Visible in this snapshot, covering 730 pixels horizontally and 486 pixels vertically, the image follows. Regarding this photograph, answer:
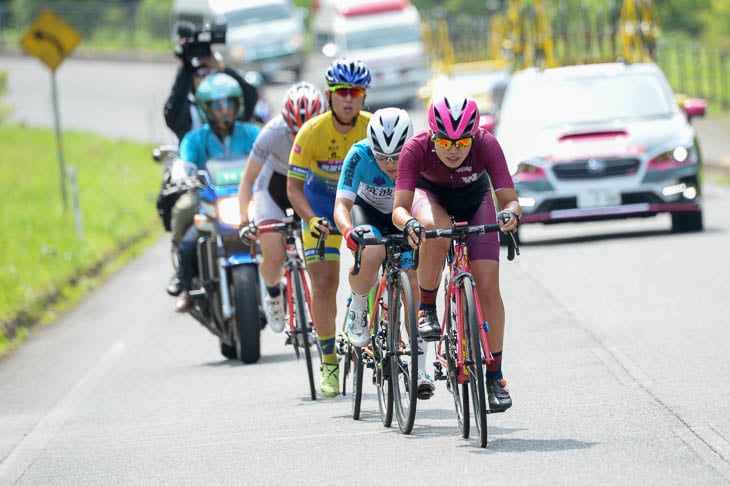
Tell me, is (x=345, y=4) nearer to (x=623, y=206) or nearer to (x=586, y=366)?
(x=623, y=206)

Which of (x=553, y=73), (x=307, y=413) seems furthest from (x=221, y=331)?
(x=553, y=73)

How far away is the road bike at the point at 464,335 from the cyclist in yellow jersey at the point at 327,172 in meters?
1.51

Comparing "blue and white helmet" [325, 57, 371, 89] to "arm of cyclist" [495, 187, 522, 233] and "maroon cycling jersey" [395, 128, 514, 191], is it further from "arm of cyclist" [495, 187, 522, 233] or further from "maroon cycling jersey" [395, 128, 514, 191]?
"arm of cyclist" [495, 187, 522, 233]

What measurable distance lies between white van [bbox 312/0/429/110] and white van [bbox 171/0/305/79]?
447 cm

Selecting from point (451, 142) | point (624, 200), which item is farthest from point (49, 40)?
point (451, 142)

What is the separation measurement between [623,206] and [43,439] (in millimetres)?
9121

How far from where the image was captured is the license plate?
17.8 m

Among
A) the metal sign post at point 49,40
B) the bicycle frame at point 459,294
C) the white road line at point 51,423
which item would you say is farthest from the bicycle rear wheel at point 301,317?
the metal sign post at point 49,40

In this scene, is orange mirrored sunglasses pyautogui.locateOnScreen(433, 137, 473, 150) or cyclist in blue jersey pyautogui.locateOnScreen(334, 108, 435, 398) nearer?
orange mirrored sunglasses pyautogui.locateOnScreen(433, 137, 473, 150)

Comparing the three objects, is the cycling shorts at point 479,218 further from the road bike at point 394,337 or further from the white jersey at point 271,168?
the white jersey at point 271,168

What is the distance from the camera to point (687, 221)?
18.5 metres

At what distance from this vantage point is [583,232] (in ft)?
67.3

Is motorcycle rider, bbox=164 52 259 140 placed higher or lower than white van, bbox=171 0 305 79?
lower

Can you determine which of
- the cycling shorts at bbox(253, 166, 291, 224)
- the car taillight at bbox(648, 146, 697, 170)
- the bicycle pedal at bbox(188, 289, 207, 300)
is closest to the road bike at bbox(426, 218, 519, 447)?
the cycling shorts at bbox(253, 166, 291, 224)
